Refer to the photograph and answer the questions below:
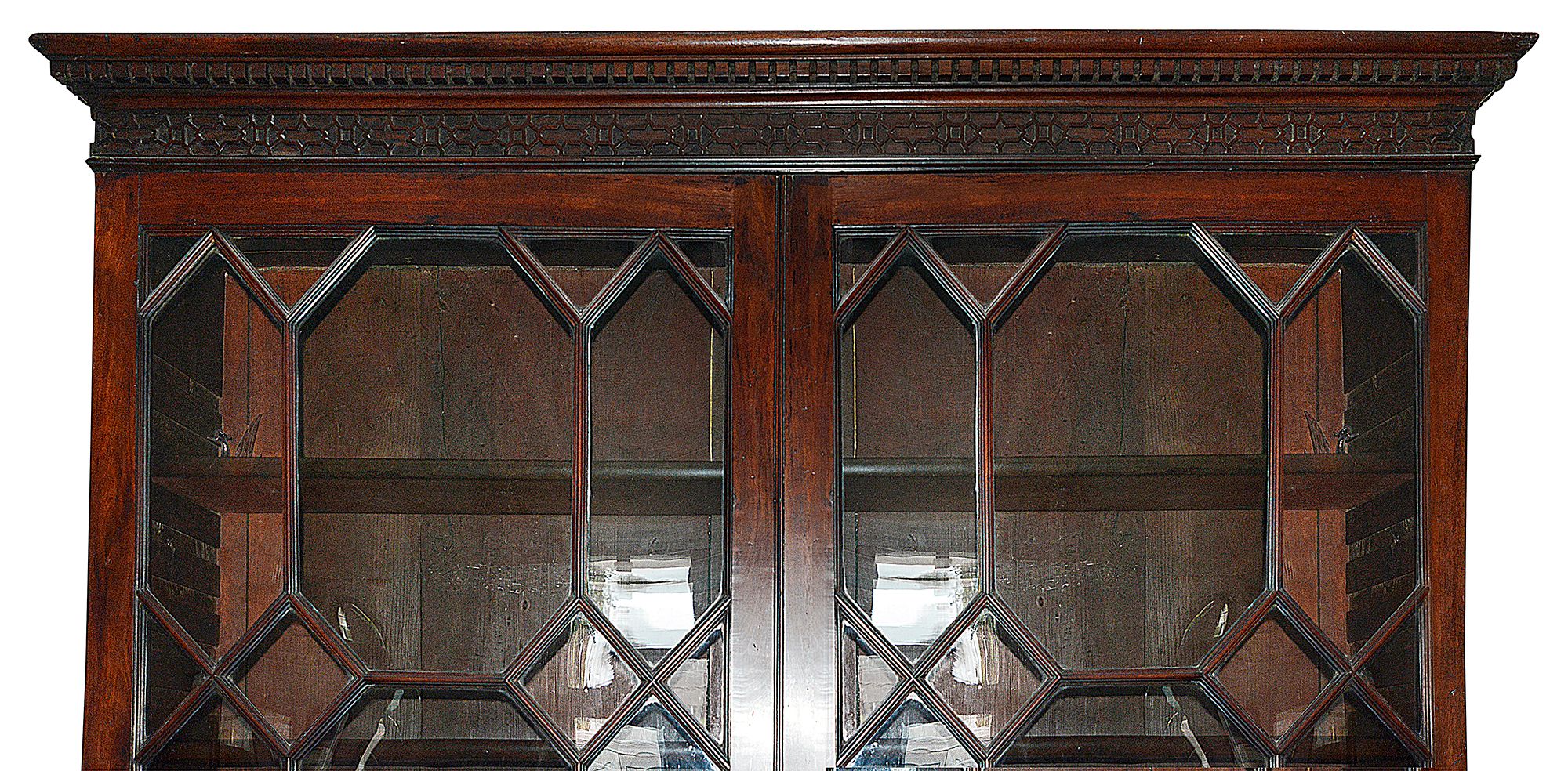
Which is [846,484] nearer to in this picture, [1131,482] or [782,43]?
[1131,482]

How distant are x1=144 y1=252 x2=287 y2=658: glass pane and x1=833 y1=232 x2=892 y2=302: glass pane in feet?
1.49

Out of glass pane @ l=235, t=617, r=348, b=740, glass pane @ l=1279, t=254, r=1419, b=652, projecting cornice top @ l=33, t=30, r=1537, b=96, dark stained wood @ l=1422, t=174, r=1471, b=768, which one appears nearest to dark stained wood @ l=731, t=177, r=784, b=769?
projecting cornice top @ l=33, t=30, r=1537, b=96

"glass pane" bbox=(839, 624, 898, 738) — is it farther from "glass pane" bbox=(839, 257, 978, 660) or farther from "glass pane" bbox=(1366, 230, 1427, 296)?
"glass pane" bbox=(1366, 230, 1427, 296)

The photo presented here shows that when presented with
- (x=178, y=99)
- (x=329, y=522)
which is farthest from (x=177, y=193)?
(x=329, y=522)

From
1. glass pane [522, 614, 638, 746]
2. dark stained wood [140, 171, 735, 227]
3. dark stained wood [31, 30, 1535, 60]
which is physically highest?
dark stained wood [31, 30, 1535, 60]

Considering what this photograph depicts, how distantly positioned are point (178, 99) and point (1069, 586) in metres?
0.82

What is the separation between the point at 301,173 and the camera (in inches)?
46.3

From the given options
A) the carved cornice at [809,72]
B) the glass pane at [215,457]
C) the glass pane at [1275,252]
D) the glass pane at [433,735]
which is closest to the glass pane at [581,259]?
the carved cornice at [809,72]

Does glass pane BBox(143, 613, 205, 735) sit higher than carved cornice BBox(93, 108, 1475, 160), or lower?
lower

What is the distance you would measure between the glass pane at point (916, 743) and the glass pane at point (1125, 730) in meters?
0.04

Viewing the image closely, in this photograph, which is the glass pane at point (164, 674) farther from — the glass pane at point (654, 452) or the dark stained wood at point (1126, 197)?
the dark stained wood at point (1126, 197)

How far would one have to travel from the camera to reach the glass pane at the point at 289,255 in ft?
3.85

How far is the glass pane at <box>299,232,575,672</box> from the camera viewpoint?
1.18 metres

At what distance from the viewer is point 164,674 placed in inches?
45.4
